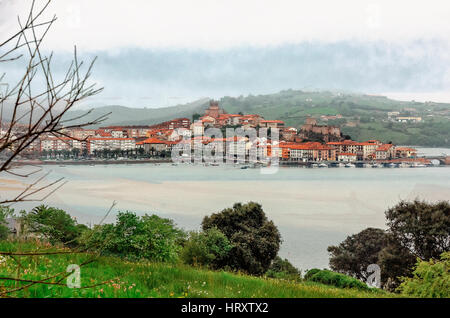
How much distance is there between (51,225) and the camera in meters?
6.82

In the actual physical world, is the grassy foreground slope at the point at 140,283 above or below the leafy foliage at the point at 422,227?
above

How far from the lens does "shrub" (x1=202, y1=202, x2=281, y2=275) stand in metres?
9.36

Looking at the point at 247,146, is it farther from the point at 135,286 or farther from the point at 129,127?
the point at 135,286

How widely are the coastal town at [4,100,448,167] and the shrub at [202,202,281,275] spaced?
4.35 ft

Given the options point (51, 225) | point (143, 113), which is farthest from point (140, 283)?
point (143, 113)

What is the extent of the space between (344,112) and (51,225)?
312 inches

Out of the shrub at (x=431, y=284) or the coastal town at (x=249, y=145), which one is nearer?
A: the shrub at (x=431, y=284)

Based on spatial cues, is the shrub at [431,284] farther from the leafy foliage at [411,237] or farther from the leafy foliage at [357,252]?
the leafy foliage at [357,252]

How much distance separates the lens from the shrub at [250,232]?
9359 millimetres

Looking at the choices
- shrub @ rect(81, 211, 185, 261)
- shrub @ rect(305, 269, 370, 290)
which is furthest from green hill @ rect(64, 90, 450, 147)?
shrub @ rect(81, 211, 185, 261)

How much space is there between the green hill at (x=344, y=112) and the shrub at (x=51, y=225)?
11.5ft

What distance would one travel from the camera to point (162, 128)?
1037cm

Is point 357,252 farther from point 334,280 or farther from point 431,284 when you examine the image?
point 431,284

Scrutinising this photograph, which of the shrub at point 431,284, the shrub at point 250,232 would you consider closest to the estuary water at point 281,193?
the shrub at point 250,232
